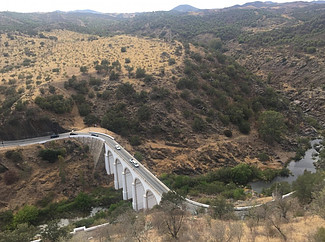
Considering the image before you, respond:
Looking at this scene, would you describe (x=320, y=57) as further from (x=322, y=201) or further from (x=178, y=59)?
(x=322, y=201)

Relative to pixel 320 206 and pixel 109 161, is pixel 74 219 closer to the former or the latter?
pixel 109 161

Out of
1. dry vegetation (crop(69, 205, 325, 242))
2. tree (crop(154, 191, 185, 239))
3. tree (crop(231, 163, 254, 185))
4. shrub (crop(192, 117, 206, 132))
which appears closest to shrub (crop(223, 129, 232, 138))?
shrub (crop(192, 117, 206, 132))

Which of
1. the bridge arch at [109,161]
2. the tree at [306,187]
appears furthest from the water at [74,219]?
the tree at [306,187]

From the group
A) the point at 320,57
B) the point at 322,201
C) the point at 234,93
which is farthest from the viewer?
the point at 320,57

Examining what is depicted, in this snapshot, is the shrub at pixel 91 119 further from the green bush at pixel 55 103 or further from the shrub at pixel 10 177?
the shrub at pixel 10 177

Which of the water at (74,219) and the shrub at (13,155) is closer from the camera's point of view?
the water at (74,219)

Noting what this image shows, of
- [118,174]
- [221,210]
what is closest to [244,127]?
[118,174]

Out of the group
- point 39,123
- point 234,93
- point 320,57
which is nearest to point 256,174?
point 234,93
